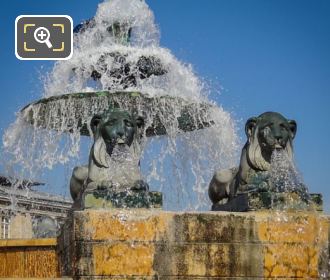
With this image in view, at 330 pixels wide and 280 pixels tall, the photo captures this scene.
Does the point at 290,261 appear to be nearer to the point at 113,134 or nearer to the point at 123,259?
the point at 123,259

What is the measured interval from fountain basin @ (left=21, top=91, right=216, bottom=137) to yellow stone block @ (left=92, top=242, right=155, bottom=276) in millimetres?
5484

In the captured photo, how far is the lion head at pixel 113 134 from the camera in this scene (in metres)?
8.91

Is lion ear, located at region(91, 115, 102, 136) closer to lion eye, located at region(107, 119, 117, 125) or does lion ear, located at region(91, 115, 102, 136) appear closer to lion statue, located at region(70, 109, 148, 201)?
lion statue, located at region(70, 109, 148, 201)

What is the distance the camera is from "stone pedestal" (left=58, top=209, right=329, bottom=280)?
26.2 ft

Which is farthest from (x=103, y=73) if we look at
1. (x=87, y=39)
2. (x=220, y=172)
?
(x=220, y=172)

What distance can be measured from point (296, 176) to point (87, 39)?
24.5 feet

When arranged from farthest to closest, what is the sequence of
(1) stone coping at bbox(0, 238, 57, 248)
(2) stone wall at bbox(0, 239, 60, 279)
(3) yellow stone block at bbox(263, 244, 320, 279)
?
1. (1) stone coping at bbox(0, 238, 57, 248)
2. (2) stone wall at bbox(0, 239, 60, 279)
3. (3) yellow stone block at bbox(263, 244, 320, 279)

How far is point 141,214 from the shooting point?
8.12 m

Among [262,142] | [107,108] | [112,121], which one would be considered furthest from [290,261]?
[107,108]

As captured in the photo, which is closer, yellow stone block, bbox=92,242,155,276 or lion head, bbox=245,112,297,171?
yellow stone block, bbox=92,242,155,276

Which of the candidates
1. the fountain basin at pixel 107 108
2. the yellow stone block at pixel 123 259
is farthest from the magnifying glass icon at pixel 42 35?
the yellow stone block at pixel 123 259

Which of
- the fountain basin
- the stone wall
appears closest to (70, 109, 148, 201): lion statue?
the stone wall

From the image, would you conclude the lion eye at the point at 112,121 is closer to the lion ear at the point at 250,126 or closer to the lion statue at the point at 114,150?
the lion statue at the point at 114,150

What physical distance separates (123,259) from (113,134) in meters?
1.59
